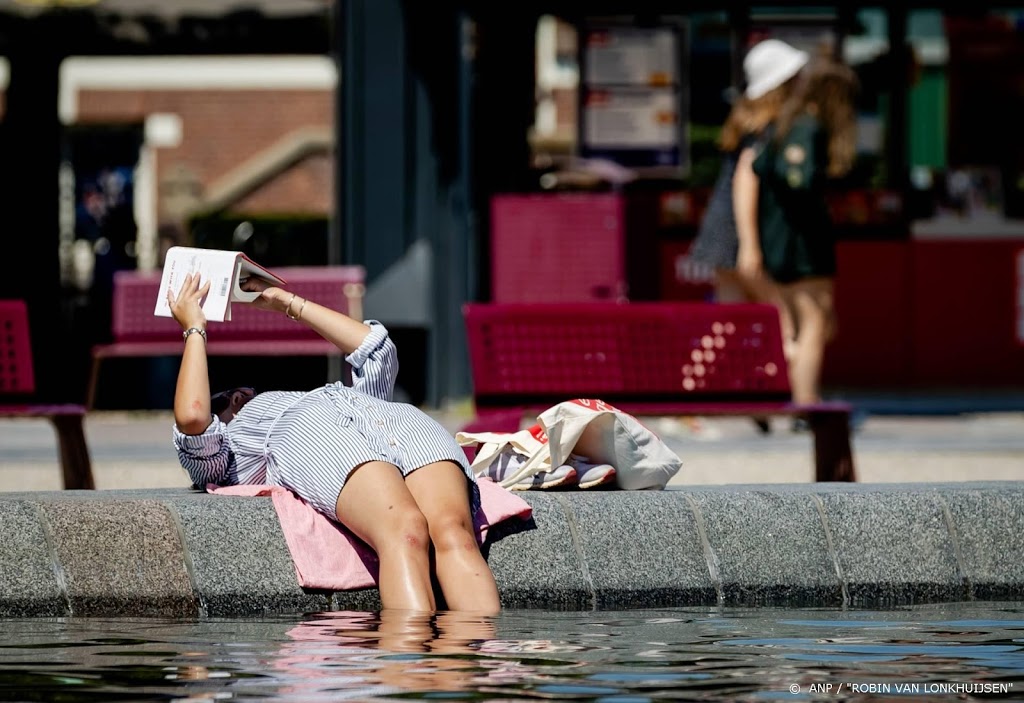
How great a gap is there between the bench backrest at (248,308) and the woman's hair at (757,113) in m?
3.15

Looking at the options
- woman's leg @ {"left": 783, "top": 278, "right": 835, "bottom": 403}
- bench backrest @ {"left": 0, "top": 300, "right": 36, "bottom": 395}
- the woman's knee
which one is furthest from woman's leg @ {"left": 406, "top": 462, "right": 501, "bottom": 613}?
woman's leg @ {"left": 783, "top": 278, "right": 835, "bottom": 403}

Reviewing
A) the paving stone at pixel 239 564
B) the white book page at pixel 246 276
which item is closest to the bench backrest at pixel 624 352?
the white book page at pixel 246 276

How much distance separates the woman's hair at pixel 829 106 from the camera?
11.7 metres

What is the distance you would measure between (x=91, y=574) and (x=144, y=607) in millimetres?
172

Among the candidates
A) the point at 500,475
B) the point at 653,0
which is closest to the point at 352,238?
the point at 653,0

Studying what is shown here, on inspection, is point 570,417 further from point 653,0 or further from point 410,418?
point 653,0

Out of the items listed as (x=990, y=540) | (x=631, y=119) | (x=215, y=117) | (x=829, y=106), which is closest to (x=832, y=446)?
(x=990, y=540)

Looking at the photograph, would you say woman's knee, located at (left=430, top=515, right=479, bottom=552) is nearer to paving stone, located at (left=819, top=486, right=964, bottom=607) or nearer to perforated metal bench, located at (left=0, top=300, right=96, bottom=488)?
paving stone, located at (left=819, top=486, right=964, bottom=607)

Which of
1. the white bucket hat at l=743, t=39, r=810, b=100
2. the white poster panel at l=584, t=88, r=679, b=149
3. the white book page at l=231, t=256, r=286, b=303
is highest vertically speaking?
the white bucket hat at l=743, t=39, r=810, b=100

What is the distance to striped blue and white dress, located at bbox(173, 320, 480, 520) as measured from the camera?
6.65 metres

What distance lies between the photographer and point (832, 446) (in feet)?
28.4

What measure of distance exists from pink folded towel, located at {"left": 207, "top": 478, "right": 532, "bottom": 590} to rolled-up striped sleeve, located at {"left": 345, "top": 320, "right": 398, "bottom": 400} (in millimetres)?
444

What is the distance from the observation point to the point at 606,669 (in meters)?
5.36

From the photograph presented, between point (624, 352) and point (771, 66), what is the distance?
11.0 ft
